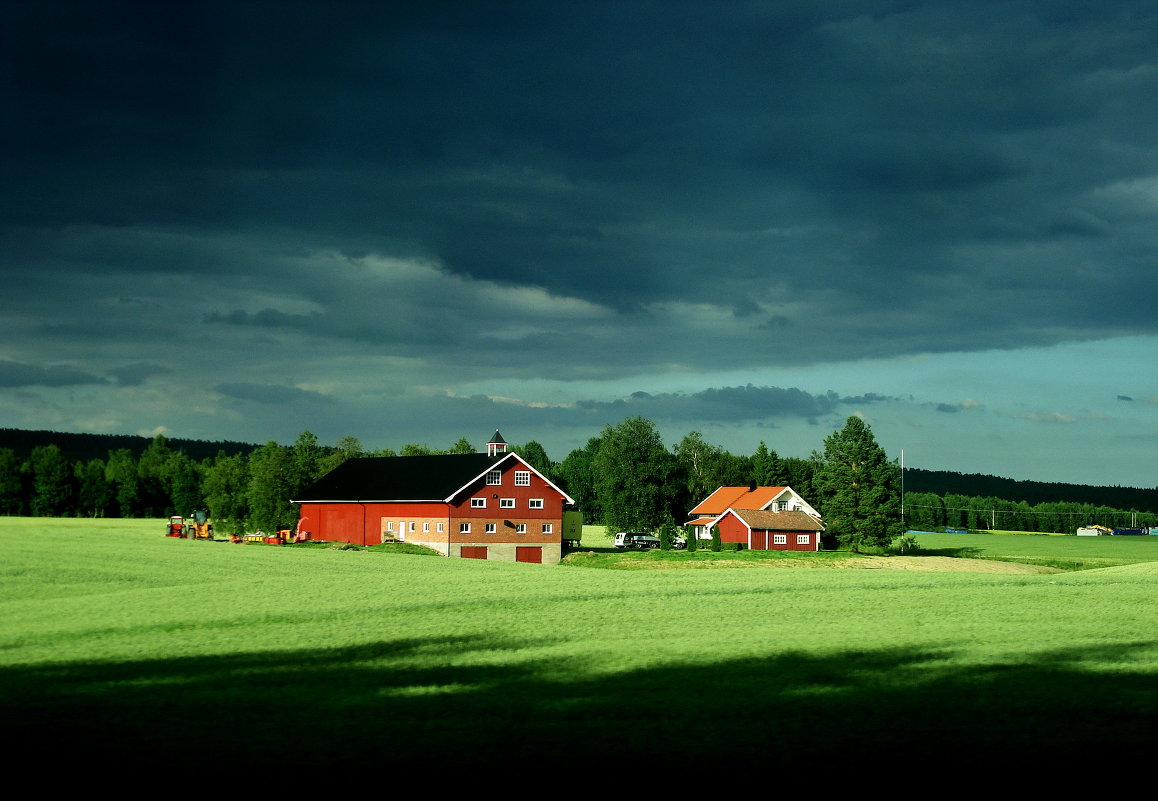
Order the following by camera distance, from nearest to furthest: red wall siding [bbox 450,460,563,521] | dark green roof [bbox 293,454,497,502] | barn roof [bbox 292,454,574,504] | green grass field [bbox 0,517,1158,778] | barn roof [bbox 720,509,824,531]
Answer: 1. green grass field [bbox 0,517,1158,778]
2. red wall siding [bbox 450,460,563,521]
3. barn roof [bbox 292,454,574,504]
4. dark green roof [bbox 293,454,497,502]
5. barn roof [bbox 720,509,824,531]

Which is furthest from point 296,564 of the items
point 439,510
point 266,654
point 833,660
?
point 833,660

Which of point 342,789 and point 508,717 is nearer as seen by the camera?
point 342,789

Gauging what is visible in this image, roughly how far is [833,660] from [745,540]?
79617 millimetres

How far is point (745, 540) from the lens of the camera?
318ft

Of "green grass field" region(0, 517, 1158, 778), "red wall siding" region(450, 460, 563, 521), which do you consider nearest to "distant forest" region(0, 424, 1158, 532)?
"red wall siding" region(450, 460, 563, 521)

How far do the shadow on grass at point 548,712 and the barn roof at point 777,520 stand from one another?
258ft

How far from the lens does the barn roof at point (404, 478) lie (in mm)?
84500

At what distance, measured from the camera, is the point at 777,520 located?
98812 millimetres

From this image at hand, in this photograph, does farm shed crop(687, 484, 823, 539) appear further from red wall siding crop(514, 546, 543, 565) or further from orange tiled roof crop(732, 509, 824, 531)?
red wall siding crop(514, 546, 543, 565)

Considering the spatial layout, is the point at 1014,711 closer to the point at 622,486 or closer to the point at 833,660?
the point at 833,660

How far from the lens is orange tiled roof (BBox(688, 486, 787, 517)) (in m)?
107

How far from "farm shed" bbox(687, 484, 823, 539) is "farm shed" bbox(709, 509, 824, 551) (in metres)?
2.62

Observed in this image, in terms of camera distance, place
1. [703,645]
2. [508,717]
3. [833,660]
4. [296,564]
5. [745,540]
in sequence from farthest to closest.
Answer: [745,540]
[296,564]
[703,645]
[833,660]
[508,717]

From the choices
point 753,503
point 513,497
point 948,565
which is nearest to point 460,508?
point 513,497
